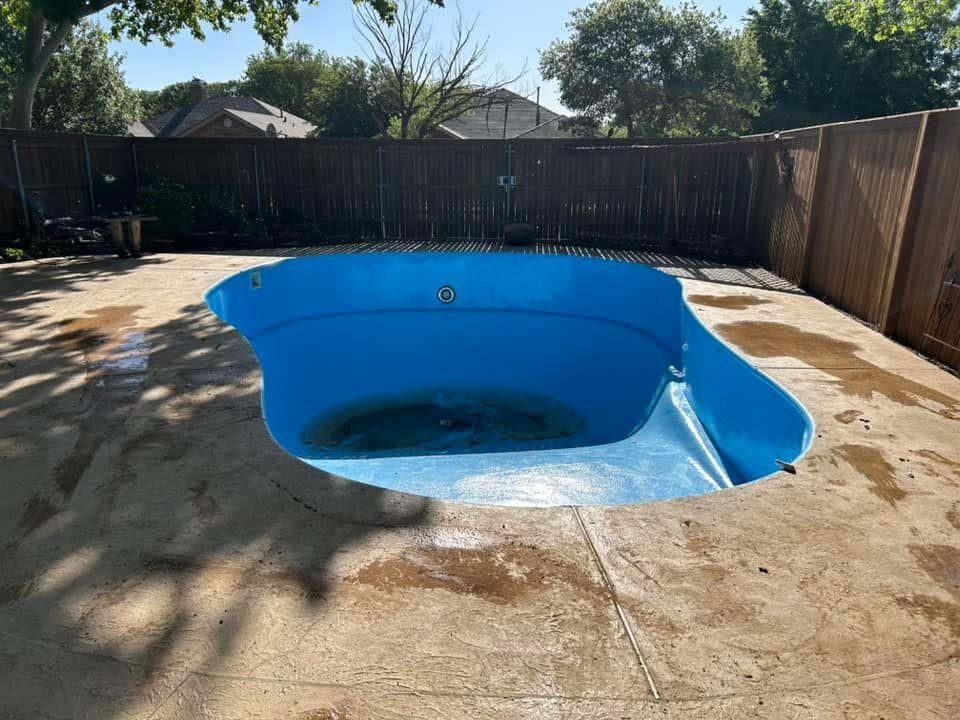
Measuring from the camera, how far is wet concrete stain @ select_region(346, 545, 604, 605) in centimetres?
246

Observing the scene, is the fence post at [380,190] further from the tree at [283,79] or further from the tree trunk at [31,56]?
the tree at [283,79]

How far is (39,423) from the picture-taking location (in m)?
3.95

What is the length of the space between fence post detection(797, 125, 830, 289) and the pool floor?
341 cm

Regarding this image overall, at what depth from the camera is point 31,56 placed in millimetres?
14320

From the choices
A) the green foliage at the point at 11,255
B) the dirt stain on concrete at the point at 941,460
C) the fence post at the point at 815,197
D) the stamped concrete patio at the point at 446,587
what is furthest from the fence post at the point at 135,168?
the dirt stain on concrete at the point at 941,460

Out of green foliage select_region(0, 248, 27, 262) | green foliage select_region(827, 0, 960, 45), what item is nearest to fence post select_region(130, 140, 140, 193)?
green foliage select_region(0, 248, 27, 262)

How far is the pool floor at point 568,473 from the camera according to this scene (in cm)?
438

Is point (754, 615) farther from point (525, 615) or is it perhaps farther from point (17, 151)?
point (17, 151)

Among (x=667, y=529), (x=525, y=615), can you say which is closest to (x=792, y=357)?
(x=667, y=529)

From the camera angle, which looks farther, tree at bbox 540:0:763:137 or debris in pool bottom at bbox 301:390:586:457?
tree at bbox 540:0:763:137

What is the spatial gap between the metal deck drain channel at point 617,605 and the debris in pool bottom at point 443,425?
353 cm

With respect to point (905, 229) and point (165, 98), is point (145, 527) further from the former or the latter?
point (165, 98)

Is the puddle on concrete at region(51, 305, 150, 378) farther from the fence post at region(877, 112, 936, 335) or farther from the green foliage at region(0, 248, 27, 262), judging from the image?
the fence post at region(877, 112, 936, 335)

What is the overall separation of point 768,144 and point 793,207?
5.48 feet
